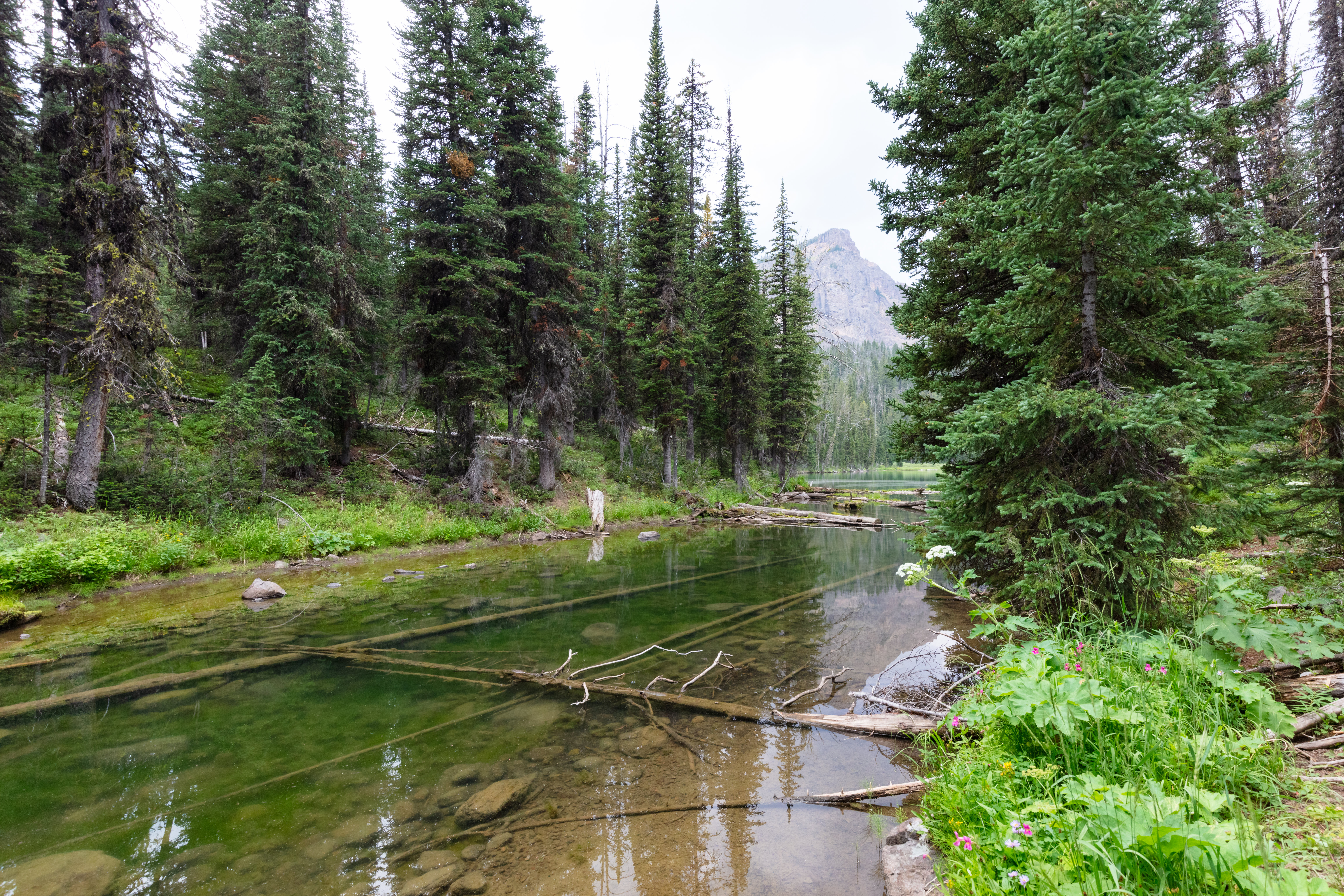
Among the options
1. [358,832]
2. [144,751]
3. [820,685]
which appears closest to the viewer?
[358,832]

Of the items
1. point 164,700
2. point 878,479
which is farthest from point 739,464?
point 878,479

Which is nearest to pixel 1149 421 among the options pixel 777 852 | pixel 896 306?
pixel 777 852

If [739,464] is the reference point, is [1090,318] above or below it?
above

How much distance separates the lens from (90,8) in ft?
37.4

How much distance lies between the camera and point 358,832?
3.80 m

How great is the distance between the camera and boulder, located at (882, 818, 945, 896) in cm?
272

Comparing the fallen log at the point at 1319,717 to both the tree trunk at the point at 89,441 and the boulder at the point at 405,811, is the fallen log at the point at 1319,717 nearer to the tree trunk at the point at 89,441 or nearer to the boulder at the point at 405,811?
the boulder at the point at 405,811

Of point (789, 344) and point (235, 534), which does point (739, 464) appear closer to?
A: point (789, 344)

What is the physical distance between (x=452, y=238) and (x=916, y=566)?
1760 cm

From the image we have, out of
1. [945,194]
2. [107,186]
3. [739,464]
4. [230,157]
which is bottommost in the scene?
[739,464]

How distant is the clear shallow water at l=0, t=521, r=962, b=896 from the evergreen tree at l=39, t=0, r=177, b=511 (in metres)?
5.18

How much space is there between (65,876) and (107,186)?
14.1 meters

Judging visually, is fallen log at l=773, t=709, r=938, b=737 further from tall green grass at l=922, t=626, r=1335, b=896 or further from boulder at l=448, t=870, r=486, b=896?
boulder at l=448, t=870, r=486, b=896

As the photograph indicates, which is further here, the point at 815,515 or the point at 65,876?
the point at 815,515
